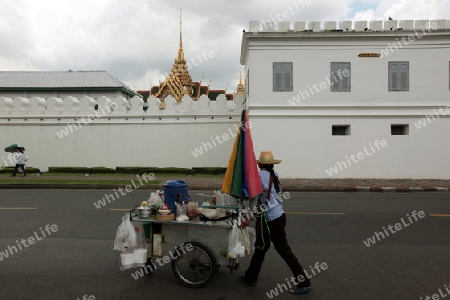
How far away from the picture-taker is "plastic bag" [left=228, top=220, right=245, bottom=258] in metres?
5.02

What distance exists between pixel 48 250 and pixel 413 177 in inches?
663

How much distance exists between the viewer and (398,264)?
6.24m

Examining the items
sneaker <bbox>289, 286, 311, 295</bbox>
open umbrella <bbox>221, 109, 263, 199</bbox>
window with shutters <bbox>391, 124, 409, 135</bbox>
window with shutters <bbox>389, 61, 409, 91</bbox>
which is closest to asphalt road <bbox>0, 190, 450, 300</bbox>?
sneaker <bbox>289, 286, 311, 295</bbox>

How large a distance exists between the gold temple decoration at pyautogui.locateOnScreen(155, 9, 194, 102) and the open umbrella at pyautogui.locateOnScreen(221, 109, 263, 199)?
73.5ft

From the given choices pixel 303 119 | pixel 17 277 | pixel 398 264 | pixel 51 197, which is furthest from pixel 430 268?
pixel 303 119

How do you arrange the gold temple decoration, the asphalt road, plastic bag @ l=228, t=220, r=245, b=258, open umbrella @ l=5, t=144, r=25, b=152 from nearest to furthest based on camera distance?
plastic bag @ l=228, t=220, r=245, b=258 < the asphalt road < open umbrella @ l=5, t=144, r=25, b=152 < the gold temple decoration

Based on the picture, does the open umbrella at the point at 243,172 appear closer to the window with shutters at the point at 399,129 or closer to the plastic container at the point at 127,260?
the plastic container at the point at 127,260

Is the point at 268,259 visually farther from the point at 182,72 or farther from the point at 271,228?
the point at 182,72

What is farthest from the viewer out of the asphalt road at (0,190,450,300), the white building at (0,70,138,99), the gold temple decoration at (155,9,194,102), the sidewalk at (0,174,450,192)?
the white building at (0,70,138,99)

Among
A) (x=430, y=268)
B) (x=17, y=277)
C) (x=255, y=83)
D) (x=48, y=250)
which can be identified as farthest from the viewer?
(x=255, y=83)

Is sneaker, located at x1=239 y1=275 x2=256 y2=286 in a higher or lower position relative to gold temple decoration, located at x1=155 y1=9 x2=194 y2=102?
lower

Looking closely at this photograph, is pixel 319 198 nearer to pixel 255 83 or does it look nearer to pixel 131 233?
pixel 255 83

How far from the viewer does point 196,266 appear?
5.36 m

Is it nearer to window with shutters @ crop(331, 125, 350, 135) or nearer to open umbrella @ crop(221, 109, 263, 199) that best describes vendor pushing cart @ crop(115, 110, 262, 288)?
open umbrella @ crop(221, 109, 263, 199)
